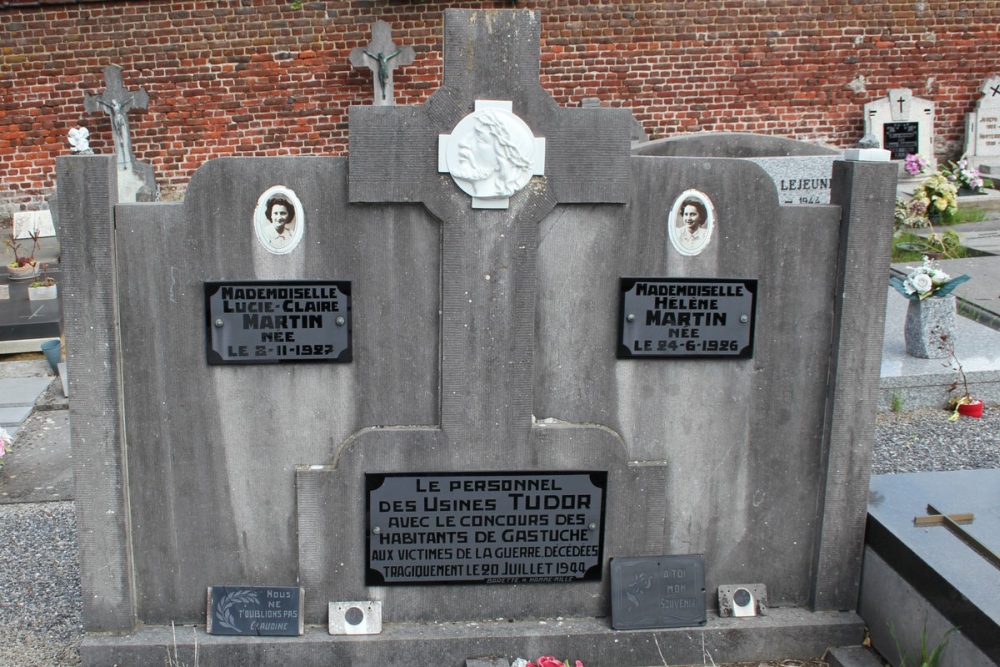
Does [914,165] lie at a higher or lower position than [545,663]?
higher

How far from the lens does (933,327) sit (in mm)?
6566

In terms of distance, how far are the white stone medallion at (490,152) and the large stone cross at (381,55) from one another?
9858 millimetres

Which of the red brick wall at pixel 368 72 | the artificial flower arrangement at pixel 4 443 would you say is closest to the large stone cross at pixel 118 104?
the red brick wall at pixel 368 72

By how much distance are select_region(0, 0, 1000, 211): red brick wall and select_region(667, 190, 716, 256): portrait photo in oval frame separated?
979 centimetres

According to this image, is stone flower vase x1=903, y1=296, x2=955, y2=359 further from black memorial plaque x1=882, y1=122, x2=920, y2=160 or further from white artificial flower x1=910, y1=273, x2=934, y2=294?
black memorial plaque x1=882, y1=122, x2=920, y2=160

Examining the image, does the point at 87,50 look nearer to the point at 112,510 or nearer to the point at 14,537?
the point at 14,537

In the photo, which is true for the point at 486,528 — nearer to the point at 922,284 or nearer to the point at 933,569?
the point at 933,569

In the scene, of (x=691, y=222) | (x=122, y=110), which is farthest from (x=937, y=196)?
(x=122, y=110)

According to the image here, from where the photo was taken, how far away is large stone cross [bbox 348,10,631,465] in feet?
10.8

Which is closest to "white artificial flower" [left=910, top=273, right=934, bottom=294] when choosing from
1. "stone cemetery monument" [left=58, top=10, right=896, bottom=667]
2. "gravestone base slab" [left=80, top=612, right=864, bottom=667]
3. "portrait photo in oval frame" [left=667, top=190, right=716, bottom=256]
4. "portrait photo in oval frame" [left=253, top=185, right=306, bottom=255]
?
"stone cemetery monument" [left=58, top=10, right=896, bottom=667]

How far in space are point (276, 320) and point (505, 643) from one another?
147cm

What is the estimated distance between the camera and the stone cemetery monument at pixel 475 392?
3.35 meters

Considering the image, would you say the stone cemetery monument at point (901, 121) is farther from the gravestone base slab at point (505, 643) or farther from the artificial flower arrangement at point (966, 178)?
the gravestone base slab at point (505, 643)

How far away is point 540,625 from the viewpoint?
3.72 metres
